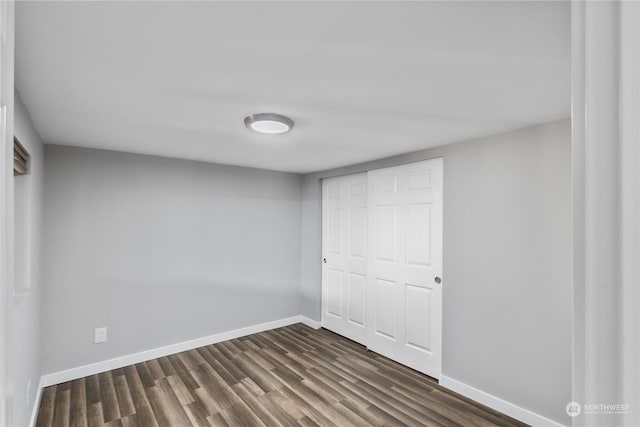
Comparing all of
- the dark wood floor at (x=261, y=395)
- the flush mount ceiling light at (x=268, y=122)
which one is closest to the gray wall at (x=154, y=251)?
the dark wood floor at (x=261, y=395)

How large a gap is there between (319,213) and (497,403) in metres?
2.85

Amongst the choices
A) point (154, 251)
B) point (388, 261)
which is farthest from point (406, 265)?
point (154, 251)

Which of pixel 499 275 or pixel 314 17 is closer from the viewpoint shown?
pixel 314 17

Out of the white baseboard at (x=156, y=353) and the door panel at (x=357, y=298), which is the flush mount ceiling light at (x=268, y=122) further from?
the white baseboard at (x=156, y=353)

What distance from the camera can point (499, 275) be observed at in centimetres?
262

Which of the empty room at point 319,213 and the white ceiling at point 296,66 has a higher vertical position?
the white ceiling at point 296,66

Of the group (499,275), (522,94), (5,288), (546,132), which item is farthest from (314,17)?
(499,275)

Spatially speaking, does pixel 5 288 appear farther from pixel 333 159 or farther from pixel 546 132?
pixel 333 159

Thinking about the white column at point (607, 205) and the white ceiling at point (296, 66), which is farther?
the white ceiling at point (296, 66)

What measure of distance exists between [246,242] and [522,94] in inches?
132

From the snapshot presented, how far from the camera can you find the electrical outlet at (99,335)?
123 inches

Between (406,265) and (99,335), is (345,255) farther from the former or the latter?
(99,335)

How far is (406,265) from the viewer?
132 inches

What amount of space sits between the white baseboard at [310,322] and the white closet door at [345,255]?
0.33 ft
